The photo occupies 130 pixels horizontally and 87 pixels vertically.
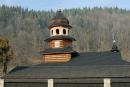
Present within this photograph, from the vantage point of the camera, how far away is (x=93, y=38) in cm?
13375

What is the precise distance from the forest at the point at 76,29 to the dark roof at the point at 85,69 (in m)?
72.2

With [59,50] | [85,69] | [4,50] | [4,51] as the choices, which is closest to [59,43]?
[59,50]

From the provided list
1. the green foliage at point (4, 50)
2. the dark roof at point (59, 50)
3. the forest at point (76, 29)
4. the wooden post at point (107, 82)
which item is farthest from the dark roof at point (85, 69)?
the forest at point (76, 29)

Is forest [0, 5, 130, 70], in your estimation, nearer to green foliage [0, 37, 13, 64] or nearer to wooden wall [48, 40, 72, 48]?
green foliage [0, 37, 13, 64]

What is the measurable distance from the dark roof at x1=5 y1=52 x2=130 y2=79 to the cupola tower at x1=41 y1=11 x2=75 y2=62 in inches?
66.3

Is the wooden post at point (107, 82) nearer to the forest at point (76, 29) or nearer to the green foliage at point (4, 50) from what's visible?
the green foliage at point (4, 50)

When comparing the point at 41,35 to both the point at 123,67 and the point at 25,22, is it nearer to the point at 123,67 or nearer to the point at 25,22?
the point at 25,22

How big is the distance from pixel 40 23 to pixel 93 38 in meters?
34.7

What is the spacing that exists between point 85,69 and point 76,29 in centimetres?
12214

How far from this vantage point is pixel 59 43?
108 ft

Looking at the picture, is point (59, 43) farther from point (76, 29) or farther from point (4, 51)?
point (76, 29)

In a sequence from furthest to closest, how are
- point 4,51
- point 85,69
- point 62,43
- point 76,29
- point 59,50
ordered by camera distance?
point 76,29
point 4,51
point 62,43
point 59,50
point 85,69

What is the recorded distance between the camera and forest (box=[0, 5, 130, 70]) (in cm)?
12331

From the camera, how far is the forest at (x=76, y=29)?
12331 centimetres
